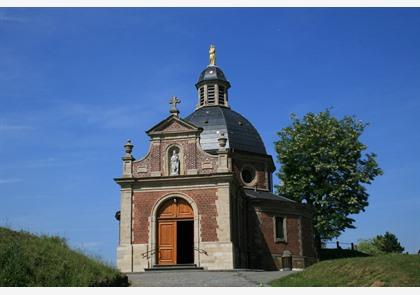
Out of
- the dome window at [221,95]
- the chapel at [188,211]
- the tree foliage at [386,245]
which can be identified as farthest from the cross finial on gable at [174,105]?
the tree foliage at [386,245]

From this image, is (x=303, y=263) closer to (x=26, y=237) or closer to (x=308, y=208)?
(x=308, y=208)

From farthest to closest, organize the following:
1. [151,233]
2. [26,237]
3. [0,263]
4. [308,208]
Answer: [308,208] → [151,233] → [26,237] → [0,263]

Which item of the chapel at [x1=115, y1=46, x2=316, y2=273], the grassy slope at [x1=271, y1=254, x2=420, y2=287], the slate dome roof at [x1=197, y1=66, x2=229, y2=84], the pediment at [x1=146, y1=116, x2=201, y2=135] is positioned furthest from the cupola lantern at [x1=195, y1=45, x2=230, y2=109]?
the grassy slope at [x1=271, y1=254, x2=420, y2=287]

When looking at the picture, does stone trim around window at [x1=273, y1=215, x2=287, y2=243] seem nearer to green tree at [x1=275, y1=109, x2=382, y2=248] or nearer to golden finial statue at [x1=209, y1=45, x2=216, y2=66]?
green tree at [x1=275, y1=109, x2=382, y2=248]

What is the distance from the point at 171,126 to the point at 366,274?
58.0 ft

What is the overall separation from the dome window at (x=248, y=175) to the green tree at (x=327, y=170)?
417 cm

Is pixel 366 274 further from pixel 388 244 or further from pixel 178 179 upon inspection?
pixel 388 244

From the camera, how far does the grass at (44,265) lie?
12.6 meters

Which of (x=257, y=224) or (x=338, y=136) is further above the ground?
(x=338, y=136)

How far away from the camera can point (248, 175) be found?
38.5 m

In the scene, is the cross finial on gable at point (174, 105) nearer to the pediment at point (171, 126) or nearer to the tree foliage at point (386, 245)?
the pediment at point (171, 126)

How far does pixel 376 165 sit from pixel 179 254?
1672 centimetres

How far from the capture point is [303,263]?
35875 millimetres
